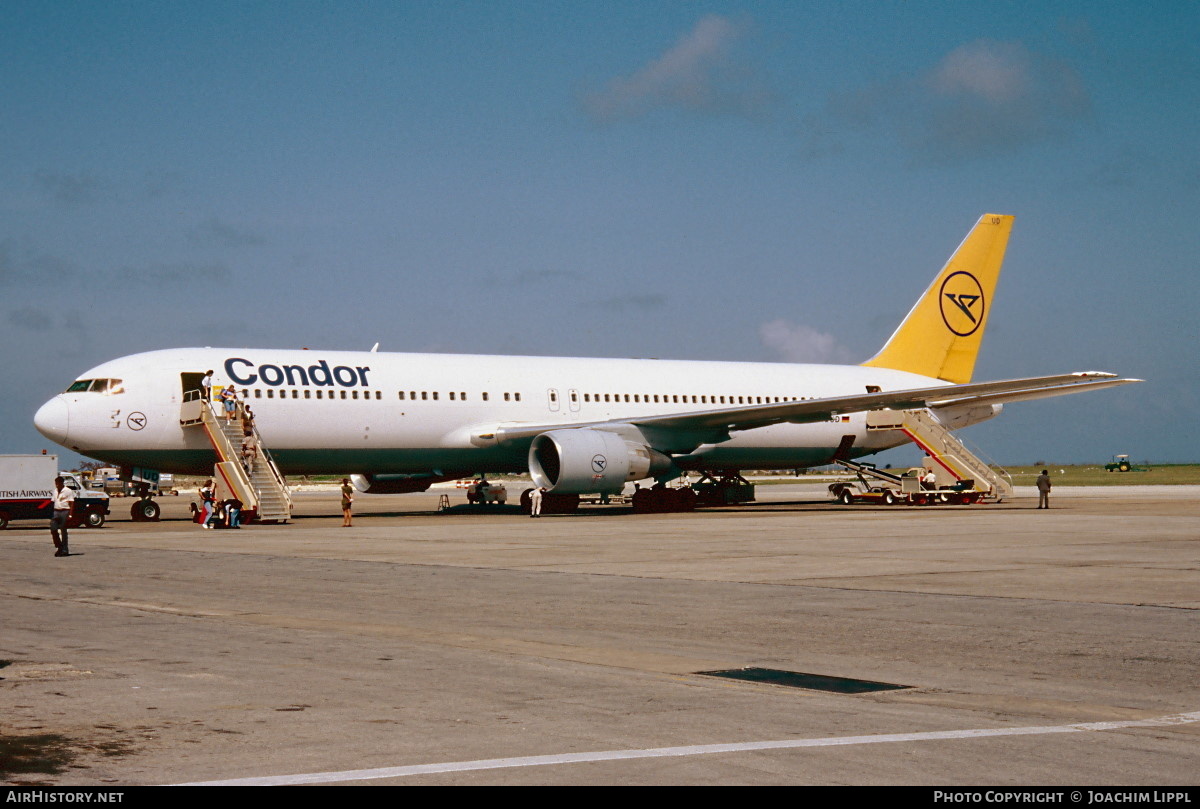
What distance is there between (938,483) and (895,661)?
3200 centimetres

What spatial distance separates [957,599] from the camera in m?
13.0

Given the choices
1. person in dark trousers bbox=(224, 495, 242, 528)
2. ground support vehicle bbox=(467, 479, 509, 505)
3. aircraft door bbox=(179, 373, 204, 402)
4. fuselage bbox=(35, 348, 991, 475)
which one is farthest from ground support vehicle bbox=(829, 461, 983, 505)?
aircraft door bbox=(179, 373, 204, 402)

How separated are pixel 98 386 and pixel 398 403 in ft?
23.9

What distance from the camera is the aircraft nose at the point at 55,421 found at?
98.1 ft

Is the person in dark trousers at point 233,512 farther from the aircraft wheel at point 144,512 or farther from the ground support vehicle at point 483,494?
the ground support vehicle at point 483,494

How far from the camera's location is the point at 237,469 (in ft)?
97.3

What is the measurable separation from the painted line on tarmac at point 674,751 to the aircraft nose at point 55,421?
2665 centimetres

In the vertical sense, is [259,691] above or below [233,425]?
below

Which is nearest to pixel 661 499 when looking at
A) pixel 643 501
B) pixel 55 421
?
pixel 643 501

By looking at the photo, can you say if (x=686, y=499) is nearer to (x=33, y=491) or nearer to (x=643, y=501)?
(x=643, y=501)

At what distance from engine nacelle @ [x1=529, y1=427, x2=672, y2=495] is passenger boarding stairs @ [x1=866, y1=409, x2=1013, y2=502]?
11.0 metres

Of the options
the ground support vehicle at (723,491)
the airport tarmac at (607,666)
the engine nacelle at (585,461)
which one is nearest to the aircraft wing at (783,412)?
the engine nacelle at (585,461)
